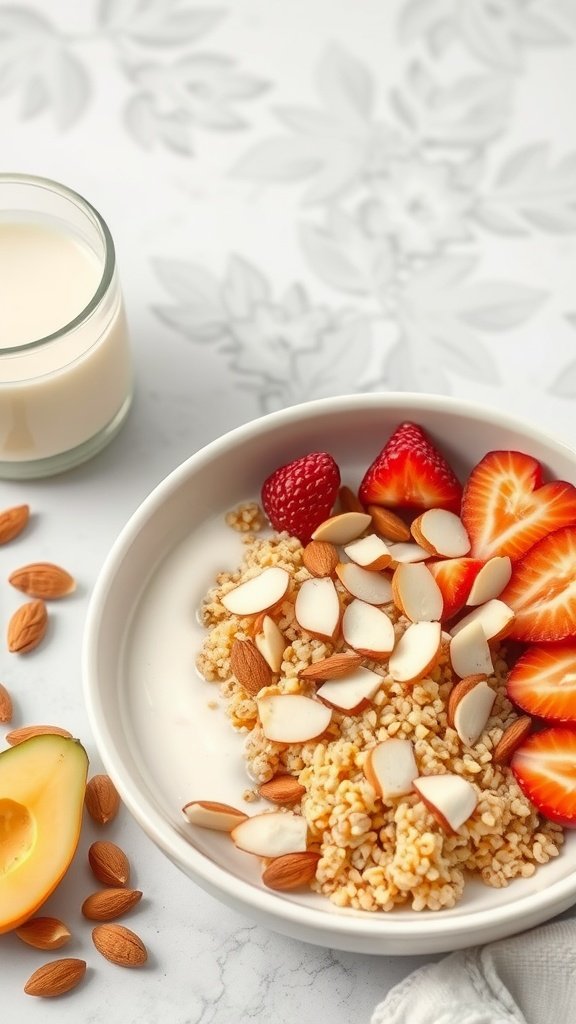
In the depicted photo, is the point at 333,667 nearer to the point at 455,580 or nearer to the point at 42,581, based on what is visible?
the point at 455,580

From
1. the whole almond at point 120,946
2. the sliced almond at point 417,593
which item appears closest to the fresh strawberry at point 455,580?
the sliced almond at point 417,593

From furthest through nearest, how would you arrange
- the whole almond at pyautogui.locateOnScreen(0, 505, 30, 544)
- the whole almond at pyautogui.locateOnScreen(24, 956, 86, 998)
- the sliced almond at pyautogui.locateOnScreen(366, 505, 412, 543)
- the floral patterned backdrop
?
the floral patterned backdrop < the whole almond at pyautogui.locateOnScreen(0, 505, 30, 544) < the sliced almond at pyautogui.locateOnScreen(366, 505, 412, 543) < the whole almond at pyautogui.locateOnScreen(24, 956, 86, 998)

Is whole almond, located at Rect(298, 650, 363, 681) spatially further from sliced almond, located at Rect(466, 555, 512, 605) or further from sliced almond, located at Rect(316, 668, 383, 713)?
sliced almond, located at Rect(466, 555, 512, 605)

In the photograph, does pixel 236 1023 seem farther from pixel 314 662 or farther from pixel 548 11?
pixel 548 11

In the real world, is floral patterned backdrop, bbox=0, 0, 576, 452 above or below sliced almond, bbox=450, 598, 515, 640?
above

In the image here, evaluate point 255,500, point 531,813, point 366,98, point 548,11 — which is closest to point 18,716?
point 255,500

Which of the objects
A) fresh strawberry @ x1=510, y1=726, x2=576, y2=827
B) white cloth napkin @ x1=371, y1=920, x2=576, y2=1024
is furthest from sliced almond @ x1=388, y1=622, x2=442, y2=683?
white cloth napkin @ x1=371, y1=920, x2=576, y2=1024

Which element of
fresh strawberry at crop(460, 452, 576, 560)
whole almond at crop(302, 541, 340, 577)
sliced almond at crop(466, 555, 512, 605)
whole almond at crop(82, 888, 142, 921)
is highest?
fresh strawberry at crop(460, 452, 576, 560)

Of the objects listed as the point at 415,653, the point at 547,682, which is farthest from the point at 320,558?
the point at 547,682
